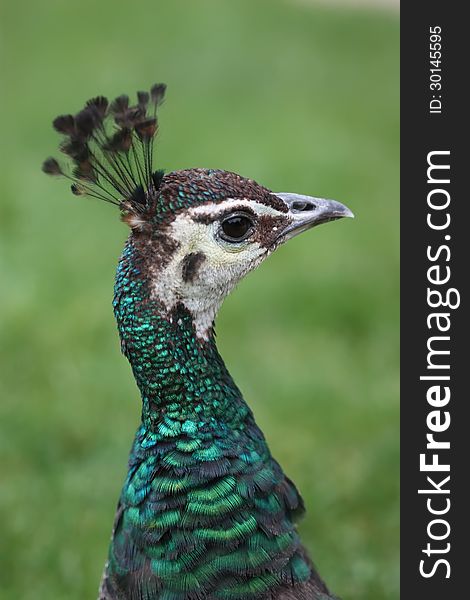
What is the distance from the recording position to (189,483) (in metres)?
2.17

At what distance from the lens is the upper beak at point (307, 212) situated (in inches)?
91.7

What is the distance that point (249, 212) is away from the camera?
2.24m

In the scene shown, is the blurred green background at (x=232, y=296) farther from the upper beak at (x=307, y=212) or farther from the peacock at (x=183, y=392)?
the upper beak at (x=307, y=212)

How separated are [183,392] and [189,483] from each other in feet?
0.66

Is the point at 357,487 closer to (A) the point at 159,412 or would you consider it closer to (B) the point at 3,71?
(A) the point at 159,412

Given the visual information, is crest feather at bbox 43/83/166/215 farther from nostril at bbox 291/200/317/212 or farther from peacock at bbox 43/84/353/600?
nostril at bbox 291/200/317/212

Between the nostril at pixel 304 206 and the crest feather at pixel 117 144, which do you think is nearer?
the crest feather at pixel 117 144

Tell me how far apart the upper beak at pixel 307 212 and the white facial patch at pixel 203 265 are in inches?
3.9

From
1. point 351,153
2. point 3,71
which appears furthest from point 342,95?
point 3,71

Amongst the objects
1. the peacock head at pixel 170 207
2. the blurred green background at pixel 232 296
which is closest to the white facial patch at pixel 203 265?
the peacock head at pixel 170 207

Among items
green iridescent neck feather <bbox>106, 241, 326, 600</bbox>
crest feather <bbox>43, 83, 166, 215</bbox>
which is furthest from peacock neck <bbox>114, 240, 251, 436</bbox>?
crest feather <bbox>43, 83, 166, 215</bbox>

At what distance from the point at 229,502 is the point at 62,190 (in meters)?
4.90

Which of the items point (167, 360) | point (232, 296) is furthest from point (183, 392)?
point (232, 296)

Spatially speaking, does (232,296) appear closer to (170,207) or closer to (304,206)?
(304,206)
